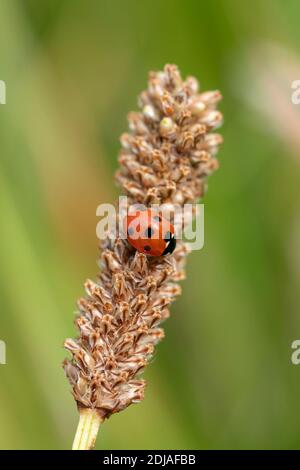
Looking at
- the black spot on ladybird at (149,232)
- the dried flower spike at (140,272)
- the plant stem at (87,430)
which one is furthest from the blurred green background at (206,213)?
the plant stem at (87,430)

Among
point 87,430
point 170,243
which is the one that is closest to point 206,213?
point 170,243

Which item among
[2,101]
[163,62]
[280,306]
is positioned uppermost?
[163,62]

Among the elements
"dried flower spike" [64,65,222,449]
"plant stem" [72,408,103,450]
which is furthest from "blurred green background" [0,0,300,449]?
"plant stem" [72,408,103,450]

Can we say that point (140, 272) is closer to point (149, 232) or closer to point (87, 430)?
point (149, 232)

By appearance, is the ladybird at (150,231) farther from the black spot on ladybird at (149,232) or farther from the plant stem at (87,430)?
the plant stem at (87,430)

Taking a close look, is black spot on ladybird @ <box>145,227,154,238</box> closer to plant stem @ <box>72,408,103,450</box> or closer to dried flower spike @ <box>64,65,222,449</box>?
dried flower spike @ <box>64,65,222,449</box>

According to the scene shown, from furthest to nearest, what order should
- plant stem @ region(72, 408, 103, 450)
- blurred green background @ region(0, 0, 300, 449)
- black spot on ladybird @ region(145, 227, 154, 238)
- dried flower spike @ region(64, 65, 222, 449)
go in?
blurred green background @ region(0, 0, 300, 449), black spot on ladybird @ region(145, 227, 154, 238), dried flower spike @ region(64, 65, 222, 449), plant stem @ region(72, 408, 103, 450)
